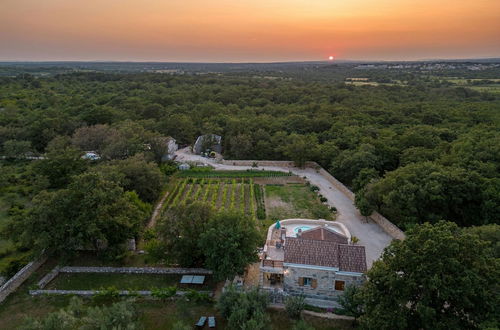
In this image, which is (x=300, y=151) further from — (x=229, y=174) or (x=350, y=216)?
(x=350, y=216)

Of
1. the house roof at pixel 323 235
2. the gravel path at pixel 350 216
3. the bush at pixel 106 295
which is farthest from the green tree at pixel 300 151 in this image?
the bush at pixel 106 295

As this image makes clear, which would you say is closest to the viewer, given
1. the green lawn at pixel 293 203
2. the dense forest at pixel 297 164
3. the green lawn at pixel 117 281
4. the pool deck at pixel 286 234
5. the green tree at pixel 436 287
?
the green tree at pixel 436 287

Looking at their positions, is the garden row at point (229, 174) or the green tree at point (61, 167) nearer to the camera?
the green tree at point (61, 167)

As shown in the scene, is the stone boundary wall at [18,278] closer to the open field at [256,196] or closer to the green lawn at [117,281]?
the green lawn at [117,281]

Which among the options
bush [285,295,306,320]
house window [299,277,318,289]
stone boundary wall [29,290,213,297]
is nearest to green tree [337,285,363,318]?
house window [299,277,318,289]

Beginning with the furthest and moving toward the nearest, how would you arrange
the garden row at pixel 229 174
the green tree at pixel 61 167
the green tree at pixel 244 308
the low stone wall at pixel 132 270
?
the garden row at pixel 229 174, the green tree at pixel 61 167, the low stone wall at pixel 132 270, the green tree at pixel 244 308

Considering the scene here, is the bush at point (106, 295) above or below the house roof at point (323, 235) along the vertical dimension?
below

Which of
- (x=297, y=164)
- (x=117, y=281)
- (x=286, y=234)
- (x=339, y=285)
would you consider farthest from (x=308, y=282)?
(x=297, y=164)

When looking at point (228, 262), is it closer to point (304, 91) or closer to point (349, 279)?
point (349, 279)
